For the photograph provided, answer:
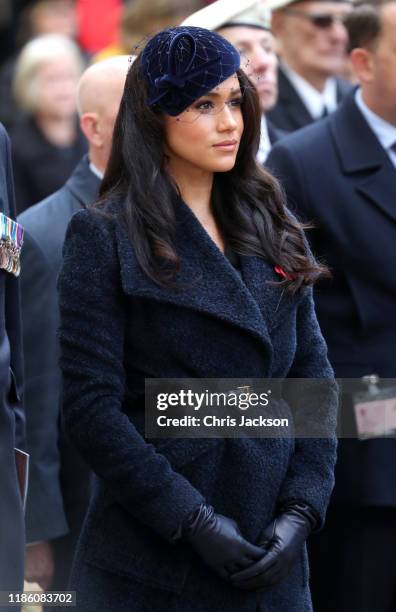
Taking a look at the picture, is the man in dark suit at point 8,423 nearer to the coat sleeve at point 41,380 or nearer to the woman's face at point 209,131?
the woman's face at point 209,131

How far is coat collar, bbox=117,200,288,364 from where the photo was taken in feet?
10.3

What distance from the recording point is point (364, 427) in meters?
4.11

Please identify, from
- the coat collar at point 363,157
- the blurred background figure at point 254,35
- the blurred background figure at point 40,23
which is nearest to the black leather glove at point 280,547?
the coat collar at point 363,157

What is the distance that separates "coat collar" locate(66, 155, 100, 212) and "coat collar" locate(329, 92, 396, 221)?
770 mm

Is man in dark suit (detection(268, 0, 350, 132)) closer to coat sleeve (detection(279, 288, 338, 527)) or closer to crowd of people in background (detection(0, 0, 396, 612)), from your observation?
crowd of people in background (detection(0, 0, 396, 612))

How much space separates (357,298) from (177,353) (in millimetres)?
1120

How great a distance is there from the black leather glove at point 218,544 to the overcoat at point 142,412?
4 centimetres

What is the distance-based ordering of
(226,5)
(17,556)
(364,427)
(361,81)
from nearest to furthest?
1. (17,556)
2. (364,427)
3. (361,81)
4. (226,5)

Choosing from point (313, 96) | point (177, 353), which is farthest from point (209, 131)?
point (313, 96)

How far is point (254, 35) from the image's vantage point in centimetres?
518

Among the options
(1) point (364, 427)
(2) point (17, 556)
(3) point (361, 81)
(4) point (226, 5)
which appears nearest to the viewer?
(2) point (17, 556)

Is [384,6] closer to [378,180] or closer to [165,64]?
[378,180]

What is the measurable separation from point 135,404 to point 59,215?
3.69 feet

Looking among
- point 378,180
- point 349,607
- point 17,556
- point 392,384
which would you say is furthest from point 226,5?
point 17,556
